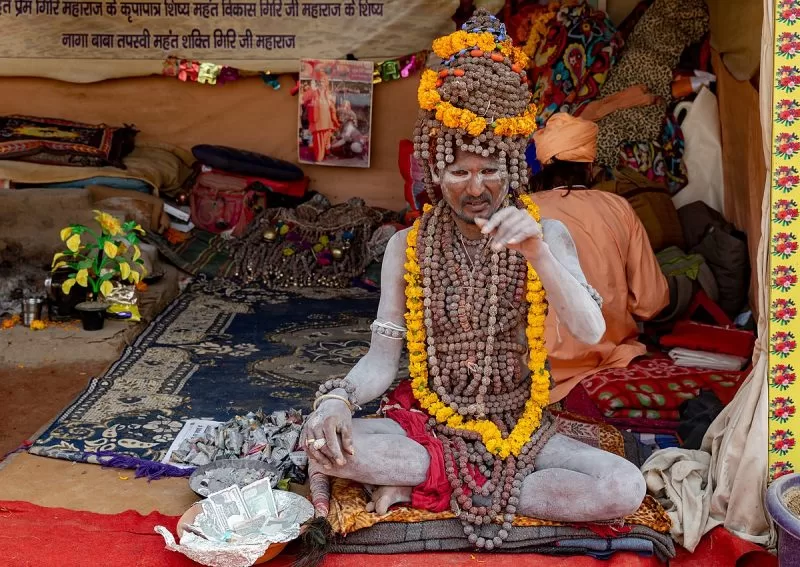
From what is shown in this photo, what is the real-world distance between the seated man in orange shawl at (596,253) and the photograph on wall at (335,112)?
323 centimetres

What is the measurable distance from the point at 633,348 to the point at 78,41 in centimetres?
594

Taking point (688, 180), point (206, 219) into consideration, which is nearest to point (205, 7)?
point (206, 219)

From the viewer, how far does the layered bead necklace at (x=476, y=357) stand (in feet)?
12.4

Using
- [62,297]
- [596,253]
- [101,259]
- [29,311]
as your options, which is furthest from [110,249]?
[596,253]

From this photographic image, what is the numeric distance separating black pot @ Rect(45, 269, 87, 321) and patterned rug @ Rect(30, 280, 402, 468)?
522 mm

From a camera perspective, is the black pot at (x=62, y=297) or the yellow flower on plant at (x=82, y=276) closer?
the yellow flower on plant at (x=82, y=276)

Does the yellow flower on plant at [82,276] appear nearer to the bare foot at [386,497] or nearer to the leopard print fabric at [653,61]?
the bare foot at [386,497]

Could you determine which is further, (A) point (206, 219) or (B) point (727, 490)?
(A) point (206, 219)

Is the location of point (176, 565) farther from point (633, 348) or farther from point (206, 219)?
point (206, 219)

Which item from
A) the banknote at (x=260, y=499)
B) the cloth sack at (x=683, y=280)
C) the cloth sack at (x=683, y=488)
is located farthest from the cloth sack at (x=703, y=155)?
the banknote at (x=260, y=499)

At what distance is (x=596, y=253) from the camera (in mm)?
5750

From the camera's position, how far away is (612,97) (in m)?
7.73

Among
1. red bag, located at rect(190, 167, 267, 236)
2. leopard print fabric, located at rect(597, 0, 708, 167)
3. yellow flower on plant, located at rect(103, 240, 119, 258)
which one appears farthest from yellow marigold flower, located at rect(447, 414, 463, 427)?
red bag, located at rect(190, 167, 267, 236)

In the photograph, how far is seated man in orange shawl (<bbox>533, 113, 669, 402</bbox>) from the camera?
5.54 metres
